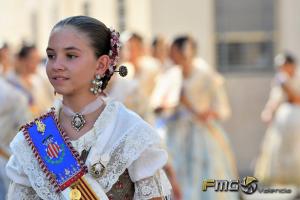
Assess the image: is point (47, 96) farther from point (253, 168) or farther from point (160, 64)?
point (253, 168)

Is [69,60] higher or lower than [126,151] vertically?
higher

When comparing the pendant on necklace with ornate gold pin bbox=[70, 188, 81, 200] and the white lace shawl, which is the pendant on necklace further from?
ornate gold pin bbox=[70, 188, 81, 200]

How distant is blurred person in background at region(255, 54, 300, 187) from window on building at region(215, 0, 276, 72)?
2.39 metres

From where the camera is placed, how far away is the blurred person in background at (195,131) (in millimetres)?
10414

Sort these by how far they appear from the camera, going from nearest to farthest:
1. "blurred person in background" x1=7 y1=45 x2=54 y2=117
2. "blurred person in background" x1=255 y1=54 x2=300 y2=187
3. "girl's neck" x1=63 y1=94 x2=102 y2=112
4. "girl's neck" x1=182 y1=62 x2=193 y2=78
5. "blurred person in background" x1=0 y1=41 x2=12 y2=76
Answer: "girl's neck" x1=63 y1=94 x2=102 y2=112, "blurred person in background" x1=0 y1=41 x2=12 y2=76, "blurred person in background" x1=7 y1=45 x2=54 y2=117, "girl's neck" x1=182 y1=62 x2=193 y2=78, "blurred person in background" x1=255 y1=54 x2=300 y2=187

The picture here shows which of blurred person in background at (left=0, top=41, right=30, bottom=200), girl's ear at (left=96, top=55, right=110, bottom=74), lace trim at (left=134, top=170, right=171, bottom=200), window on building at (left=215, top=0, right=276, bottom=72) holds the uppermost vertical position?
girl's ear at (left=96, top=55, right=110, bottom=74)

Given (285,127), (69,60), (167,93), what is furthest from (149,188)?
(285,127)

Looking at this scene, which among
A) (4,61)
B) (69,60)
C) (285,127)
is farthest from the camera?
(285,127)

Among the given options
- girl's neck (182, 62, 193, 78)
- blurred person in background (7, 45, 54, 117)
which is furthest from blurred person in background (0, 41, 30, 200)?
girl's neck (182, 62, 193, 78)

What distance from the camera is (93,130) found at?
13.3ft

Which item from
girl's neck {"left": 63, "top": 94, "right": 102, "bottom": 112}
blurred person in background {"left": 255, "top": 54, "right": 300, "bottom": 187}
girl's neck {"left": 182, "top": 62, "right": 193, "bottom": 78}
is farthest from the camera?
blurred person in background {"left": 255, "top": 54, "right": 300, "bottom": 187}

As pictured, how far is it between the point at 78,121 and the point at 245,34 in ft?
39.0

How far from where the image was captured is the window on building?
15523mm

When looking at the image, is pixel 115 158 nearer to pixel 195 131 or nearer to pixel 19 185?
pixel 19 185
